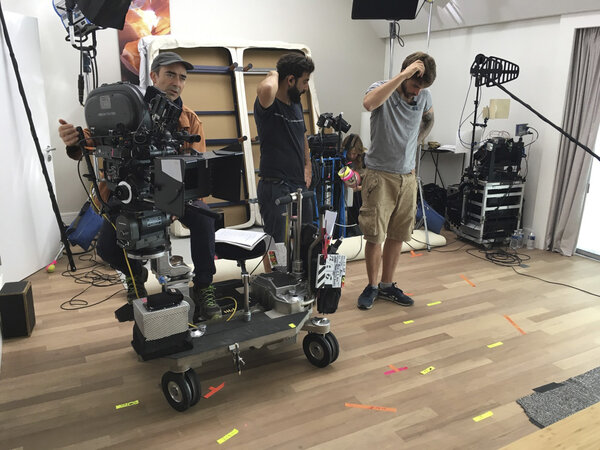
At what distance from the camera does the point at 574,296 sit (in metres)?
3.15

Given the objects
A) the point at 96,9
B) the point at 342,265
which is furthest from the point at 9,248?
the point at 342,265

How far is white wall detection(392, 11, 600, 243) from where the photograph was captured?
12.7ft

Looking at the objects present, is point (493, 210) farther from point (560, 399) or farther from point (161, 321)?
point (161, 321)

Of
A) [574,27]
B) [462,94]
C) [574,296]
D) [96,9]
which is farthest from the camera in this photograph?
[462,94]

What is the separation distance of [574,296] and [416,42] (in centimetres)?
337

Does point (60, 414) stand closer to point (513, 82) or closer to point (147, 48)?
point (147, 48)

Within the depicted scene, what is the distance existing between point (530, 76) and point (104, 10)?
348cm

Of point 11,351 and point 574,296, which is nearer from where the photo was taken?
point 11,351

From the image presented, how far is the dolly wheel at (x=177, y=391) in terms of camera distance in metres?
1.90

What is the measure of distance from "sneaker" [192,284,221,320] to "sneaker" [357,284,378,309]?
961 mm

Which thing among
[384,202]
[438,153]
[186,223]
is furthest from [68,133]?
[438,153]

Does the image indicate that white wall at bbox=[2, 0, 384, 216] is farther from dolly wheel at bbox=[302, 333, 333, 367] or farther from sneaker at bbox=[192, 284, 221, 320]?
dolly wheel at bbox=[302, 333, 333, 367]

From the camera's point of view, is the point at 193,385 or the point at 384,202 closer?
the point at 193,385

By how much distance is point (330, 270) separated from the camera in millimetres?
2156
